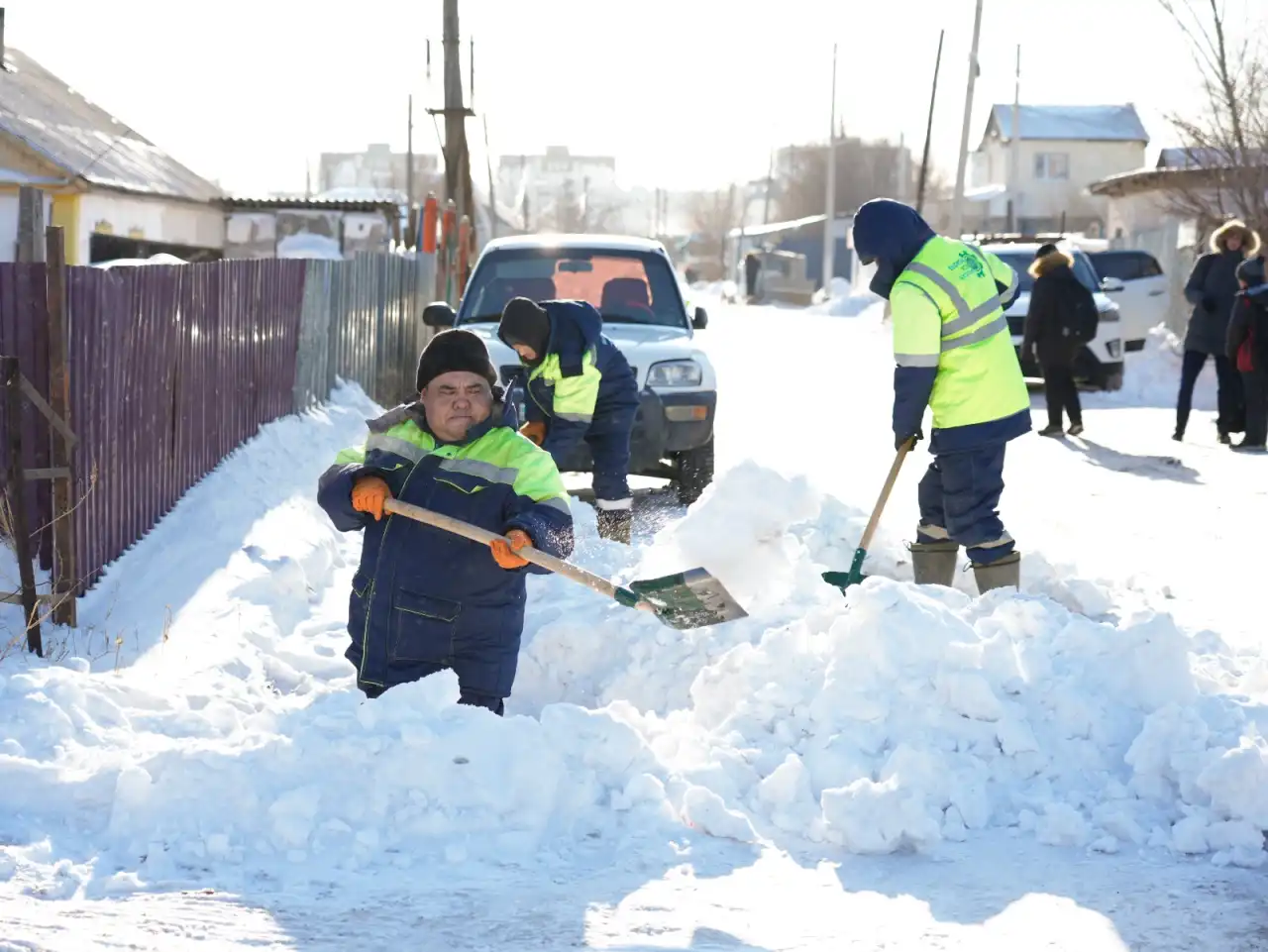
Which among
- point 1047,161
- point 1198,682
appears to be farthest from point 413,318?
point 1047,161

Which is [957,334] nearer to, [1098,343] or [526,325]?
[526,325]

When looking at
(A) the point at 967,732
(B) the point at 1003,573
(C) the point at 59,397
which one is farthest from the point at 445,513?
(B) the point at 1003,573

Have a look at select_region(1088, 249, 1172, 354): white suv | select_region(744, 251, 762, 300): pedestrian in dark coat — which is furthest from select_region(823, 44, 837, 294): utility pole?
select_region(1088, 249, 1172, 354): white suv

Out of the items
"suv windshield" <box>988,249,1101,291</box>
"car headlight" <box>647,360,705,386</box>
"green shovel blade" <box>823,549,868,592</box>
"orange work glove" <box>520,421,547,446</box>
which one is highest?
"suv windshield" <box>988,249,1101,291</box>

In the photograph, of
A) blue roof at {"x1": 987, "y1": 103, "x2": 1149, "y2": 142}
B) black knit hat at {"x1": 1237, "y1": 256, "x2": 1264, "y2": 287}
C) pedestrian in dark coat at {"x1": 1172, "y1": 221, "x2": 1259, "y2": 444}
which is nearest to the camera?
black knit hat at {"x1": 1237, "y1": 256, "x2": 1264, "y2": 287}

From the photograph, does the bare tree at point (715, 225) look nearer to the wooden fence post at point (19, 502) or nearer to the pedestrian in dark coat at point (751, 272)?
the pedestrian in dark coat at point (751, 272)

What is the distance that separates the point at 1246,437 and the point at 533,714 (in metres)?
8.97

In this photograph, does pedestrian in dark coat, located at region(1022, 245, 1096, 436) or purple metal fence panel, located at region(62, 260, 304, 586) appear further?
pedestrian in dark coat, located at region(1022, 245, 1096, 436)

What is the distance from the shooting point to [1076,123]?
268ft

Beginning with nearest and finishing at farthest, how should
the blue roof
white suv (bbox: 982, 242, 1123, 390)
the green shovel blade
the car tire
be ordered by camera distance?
the green shovel blade < the car tire < white suv (bbox: 982, 242, 1123, 390) < the blue roof

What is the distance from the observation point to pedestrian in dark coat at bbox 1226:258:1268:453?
12.9m

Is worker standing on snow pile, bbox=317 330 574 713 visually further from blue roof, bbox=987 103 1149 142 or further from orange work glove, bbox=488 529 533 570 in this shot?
blue roof, bbox=987 103 1149 142

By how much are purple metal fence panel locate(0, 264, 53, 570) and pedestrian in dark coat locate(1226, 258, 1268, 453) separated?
943 cm

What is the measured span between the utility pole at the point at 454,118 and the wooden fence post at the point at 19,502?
1797 cm
